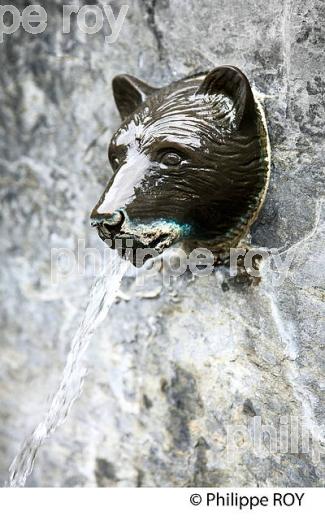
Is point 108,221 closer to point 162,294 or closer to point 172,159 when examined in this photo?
point 172,159

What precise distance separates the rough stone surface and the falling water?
12 centimetres

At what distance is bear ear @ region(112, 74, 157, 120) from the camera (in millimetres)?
1725

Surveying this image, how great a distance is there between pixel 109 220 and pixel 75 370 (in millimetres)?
652

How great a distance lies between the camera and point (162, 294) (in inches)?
76.9

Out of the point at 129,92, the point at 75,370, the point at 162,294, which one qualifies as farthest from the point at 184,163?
the point at 75,370

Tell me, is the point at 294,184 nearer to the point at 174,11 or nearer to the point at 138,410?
the point at 174,11

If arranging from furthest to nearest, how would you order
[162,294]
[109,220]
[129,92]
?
[162,294] → [129,92] → [109,220]

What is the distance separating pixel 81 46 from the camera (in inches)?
83.7

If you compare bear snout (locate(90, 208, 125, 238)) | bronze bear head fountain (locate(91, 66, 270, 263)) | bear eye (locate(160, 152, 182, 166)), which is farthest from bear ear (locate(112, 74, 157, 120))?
bear snout (locate(90, 208, 125, 238))

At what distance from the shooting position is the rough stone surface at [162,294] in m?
1.61

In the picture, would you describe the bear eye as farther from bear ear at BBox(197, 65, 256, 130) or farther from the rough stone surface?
the rough stone surface

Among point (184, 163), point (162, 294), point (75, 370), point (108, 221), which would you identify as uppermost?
point (184, 163)

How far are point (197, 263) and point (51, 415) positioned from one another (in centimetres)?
57

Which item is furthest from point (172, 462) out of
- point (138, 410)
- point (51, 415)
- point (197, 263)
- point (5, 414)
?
point (5, 414)
